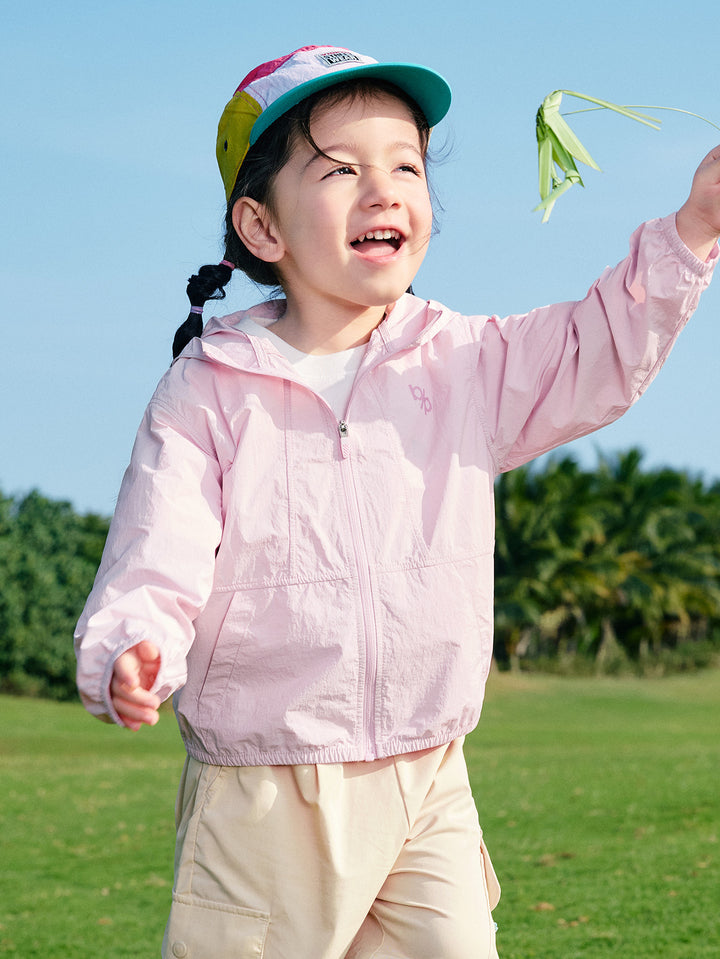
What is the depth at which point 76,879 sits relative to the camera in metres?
5.89

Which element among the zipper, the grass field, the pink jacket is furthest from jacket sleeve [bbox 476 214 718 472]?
the grass field

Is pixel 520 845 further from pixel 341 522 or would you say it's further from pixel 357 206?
pixel 357 206

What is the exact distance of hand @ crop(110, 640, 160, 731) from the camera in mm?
1999

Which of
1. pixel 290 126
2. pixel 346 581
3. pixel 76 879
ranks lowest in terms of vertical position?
pixel 76 879

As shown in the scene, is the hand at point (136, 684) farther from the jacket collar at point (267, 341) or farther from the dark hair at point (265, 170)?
the dark hair at point (265, 170)

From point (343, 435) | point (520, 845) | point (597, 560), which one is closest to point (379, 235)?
point (343, 435)

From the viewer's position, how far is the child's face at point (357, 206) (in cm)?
236

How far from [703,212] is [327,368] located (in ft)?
A: 2.65

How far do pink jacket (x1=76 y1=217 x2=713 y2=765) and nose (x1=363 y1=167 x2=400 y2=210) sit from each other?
0.27 metres

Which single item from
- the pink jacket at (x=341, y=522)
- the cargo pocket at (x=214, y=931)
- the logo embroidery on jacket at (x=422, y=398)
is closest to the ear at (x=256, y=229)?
the pink jacket at (x=341, y=522)

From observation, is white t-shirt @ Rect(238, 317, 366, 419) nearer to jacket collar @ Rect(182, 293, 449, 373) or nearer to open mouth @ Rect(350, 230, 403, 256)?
jacket collar @ Rect(182, 293, 449, 373)

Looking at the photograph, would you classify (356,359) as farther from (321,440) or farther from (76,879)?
(76,879)

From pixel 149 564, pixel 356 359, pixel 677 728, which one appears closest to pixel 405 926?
pixel 149 564

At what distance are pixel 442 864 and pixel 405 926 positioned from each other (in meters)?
0.14
